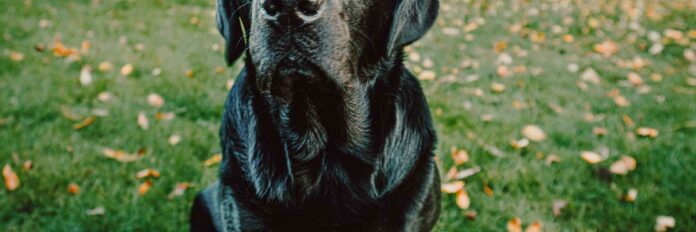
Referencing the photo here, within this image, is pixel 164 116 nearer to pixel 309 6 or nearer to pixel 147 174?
pixel 147 174

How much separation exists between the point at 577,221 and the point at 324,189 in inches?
68.2

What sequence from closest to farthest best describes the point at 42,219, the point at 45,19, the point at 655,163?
the point at 42,219 → the point at 655,163 → the point at 45,19

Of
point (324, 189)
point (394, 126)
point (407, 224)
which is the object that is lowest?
point (407, 224)

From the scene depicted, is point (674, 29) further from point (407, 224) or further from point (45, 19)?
point (45, 19)

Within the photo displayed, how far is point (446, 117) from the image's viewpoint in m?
4.13

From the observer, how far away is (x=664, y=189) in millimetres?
3189

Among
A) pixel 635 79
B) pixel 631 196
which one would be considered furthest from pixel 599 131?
pixel 635 79

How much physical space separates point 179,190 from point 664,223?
2893mm

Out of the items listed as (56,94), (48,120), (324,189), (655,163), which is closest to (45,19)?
(56,94)

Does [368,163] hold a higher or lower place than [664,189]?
higher

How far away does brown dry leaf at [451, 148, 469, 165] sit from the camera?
136 inches

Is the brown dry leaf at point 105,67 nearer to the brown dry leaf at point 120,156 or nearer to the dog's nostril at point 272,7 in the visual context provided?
the brown dry leaf at point 120,156

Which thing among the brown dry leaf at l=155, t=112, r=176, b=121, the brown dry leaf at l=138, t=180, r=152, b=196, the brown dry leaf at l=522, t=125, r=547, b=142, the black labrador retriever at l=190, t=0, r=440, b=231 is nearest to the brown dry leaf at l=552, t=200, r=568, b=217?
the brown dry leaf at l=522, t=125, r=547, b=142

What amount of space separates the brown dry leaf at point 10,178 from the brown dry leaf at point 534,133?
3.54 meters
